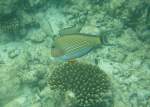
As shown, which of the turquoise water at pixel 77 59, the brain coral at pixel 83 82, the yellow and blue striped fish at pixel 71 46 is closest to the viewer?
the yellow and blue striped fish at pixel 71 46

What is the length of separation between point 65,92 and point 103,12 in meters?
3.10

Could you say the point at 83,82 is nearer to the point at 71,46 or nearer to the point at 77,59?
the point at 77,59

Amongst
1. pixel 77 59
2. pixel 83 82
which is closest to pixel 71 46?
pixel 83 82

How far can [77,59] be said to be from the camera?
6840mm

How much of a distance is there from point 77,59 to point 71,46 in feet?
7.25

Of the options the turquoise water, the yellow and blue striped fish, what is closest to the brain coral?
the turquoise water

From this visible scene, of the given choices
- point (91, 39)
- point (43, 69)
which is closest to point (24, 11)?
point (43, 69)

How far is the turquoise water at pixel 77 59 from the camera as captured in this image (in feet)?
20.2

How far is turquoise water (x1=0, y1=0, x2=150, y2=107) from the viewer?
20.2 ft

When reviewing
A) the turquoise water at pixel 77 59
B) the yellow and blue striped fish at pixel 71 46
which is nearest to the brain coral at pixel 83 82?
the turquoise water at pixel 77 59

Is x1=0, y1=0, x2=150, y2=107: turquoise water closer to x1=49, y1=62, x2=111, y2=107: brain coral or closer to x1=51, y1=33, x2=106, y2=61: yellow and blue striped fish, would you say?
x1=49, y1=62, x2=111, y2=107: brain coral

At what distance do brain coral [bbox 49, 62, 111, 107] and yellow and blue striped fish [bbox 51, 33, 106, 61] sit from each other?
151 cm

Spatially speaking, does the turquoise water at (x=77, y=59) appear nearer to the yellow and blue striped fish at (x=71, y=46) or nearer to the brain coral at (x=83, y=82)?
the brain coral at (x=83, y=82)

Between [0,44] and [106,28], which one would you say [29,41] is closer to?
[0,44]
